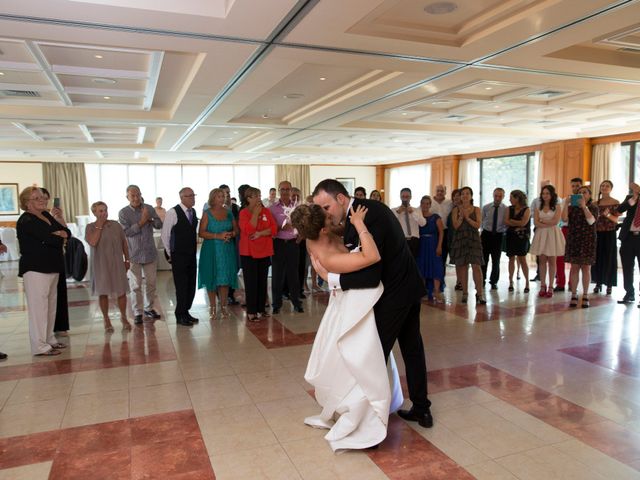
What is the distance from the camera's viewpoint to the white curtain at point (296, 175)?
20391 millimetres

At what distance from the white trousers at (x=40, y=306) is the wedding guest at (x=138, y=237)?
116 centimetres

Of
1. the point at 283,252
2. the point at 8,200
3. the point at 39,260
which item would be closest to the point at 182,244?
the point at 283,252

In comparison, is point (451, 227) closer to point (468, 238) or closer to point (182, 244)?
point (468, 238)

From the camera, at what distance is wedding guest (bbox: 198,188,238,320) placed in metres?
5.71

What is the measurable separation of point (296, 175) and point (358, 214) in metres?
18.2

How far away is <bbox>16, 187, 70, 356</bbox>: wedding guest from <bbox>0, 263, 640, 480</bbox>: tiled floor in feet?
1.04

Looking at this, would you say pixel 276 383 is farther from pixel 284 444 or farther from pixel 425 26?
pixel 425 26

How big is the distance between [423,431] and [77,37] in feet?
13.7

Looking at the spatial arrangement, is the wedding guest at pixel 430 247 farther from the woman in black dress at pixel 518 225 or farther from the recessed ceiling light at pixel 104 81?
the recessed ceiling light at pixel 104 81

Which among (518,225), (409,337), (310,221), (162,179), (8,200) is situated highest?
(162,179)

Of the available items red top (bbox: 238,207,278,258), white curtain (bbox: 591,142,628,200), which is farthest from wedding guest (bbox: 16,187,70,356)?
white curtain (bbox: 591,142,628,200)

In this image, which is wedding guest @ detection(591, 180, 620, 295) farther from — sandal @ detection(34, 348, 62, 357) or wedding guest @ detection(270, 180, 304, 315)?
sandal @ detection(34, 348, 62, 357)

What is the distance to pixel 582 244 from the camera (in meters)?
6.22

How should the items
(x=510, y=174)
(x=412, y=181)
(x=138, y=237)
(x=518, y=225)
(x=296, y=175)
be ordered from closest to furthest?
(x=138, y=237) < (x=518, y=225) < (x=510, y=174) < (x=412, y=181) < (x=296, y=175)
